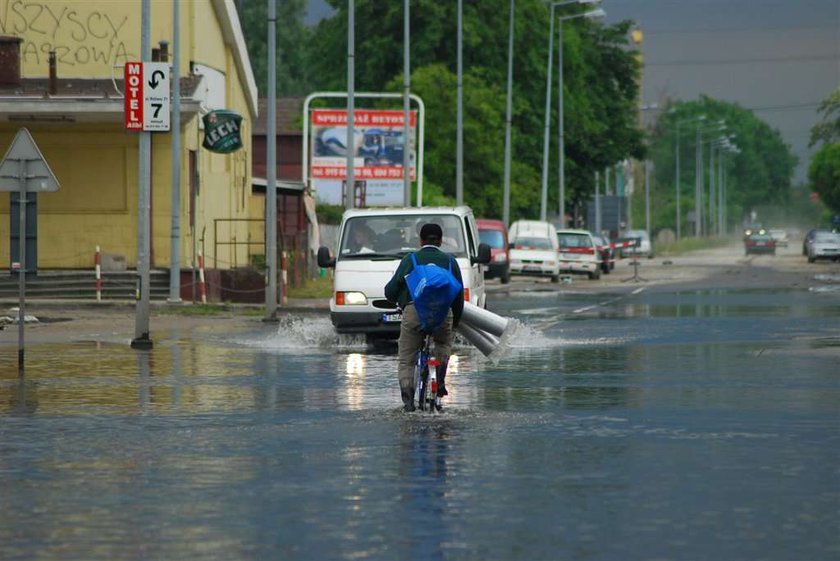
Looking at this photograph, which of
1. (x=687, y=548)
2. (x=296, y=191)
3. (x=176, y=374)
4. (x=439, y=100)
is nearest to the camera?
(x=687, y=548)

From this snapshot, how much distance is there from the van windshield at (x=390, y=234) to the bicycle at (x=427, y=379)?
999 cm

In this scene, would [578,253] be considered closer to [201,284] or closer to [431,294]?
[201,284]

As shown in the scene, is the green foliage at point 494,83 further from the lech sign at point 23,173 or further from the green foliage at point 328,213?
the lech sign at point 23,173

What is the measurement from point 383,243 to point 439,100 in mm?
46389

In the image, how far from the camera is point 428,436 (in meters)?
14.8

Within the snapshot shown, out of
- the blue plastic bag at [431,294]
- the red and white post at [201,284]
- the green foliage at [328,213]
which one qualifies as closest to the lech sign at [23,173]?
the blue plastic bag at [431,294]

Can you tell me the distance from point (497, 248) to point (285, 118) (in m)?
31.1

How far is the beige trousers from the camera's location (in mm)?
16625

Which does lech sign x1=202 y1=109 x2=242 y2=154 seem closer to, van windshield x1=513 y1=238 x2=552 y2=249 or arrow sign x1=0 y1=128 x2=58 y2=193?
van windshield x1=513 y1=238 x2=552 y2=249

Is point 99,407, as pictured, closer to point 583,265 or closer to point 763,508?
point 763,508

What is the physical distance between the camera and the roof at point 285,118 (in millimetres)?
82000

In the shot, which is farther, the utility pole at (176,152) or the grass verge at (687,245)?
the grass verge at (687,245)

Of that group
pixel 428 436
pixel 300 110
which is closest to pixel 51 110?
pixel 428 436

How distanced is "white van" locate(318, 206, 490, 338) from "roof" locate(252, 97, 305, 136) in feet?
161
